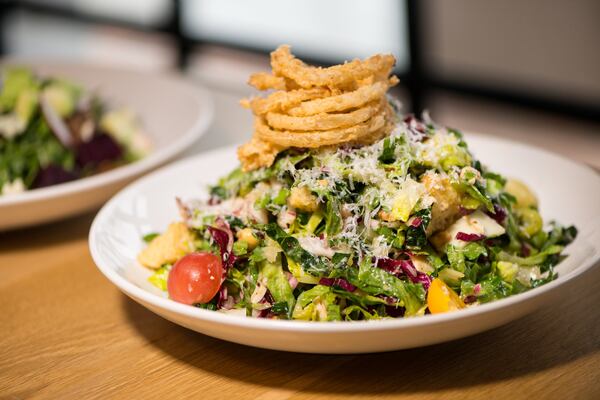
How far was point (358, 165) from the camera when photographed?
1896 mm

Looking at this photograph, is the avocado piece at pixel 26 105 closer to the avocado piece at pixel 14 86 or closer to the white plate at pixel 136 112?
the avocado piece at pixel 14 86

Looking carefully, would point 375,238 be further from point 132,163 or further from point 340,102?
point 132,163

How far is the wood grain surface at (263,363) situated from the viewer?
5.44ft

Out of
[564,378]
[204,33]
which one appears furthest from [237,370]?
[204,33]

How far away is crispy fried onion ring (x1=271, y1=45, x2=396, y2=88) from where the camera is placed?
1.96 meters

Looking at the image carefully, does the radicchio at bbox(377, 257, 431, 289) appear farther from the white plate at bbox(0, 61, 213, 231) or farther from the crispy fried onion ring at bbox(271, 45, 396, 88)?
the white plate at bbox(0, 61, 213, 231)

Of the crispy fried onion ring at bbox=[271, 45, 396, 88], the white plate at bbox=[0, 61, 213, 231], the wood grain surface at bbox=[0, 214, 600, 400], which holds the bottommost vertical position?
the wood grain surface at bbox=[0, 214, 600, 400]

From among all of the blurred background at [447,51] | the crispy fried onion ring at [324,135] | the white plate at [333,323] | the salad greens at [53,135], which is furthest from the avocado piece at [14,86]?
the crispy fried onion ring at [324,135]

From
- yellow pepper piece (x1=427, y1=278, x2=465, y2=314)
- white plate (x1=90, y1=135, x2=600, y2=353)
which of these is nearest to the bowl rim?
white plate (x1=90, y1=135, x2=600, y2=353)

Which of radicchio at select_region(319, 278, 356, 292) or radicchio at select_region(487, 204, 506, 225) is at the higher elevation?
radicchio at select_region(487, 204, 506, 225)

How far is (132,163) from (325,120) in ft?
5.06

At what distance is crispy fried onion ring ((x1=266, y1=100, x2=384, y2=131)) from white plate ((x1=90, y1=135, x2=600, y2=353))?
0.52 m

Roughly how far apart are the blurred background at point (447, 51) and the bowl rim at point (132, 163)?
0.20 meters

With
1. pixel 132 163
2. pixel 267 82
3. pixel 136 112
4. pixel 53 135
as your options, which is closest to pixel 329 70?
pixel 267 82
